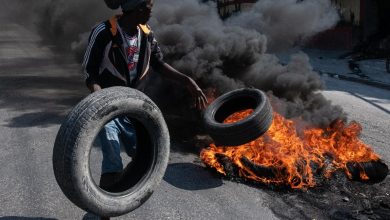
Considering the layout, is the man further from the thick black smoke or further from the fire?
the thick black smoke

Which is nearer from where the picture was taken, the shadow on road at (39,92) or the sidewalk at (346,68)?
the shadow on road at (39,92)

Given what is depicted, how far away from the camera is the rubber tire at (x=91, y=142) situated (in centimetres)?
327

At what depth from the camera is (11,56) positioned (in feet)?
48.3

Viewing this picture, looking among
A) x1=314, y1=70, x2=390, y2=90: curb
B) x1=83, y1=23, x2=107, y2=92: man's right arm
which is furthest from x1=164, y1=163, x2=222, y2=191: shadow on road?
x1=314, y1=70, x2=390, y2=90: curb

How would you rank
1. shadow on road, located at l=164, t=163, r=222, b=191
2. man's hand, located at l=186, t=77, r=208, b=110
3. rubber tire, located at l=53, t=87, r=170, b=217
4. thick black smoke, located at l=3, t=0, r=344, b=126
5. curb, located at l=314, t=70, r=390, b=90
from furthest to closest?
curb, located at l=314, t=70, r=390, b=90, thick black smoke, located at l=3, t=0, r=344, b=126, shadow on road, located at l=164, t=163, r=222, b=191, man's hand, located at l=186, t=77, r=208, b=110, rubber tire, located at l=53, t=87, r=170, b=217

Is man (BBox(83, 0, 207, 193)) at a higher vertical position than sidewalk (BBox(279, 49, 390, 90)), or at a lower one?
higher

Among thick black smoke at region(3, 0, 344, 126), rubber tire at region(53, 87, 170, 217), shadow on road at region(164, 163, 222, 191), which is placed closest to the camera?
rubber tire at region(53, 87, 170, 217)

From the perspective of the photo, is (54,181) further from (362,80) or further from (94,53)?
(362,80)

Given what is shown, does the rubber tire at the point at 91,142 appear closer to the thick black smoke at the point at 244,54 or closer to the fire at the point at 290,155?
the fire at the point at 290,155

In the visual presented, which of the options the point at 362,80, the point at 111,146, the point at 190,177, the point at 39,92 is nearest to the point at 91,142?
the point at 111,146

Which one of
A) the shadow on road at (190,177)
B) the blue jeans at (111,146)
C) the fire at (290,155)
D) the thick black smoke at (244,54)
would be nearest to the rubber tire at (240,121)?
the fire at (290,155)

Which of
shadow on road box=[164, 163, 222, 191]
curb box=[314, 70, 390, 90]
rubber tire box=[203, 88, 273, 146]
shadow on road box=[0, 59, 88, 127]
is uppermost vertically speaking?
rubber tire box=[203, 88, 273, 146]

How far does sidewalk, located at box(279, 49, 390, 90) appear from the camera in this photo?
14977mm

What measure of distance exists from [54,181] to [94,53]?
73.5 inches
